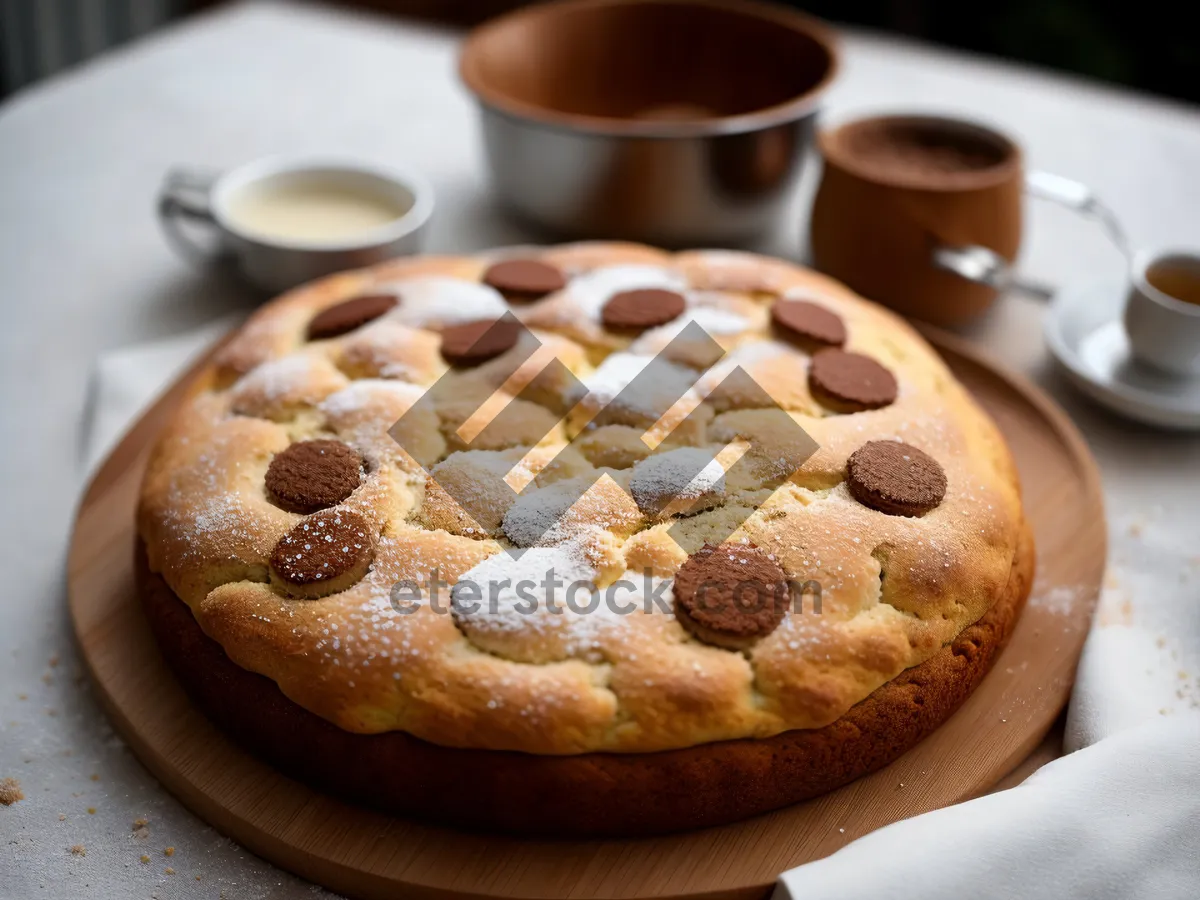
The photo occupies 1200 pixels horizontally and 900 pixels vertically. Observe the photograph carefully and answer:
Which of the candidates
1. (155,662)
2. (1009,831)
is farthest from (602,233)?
(1009,831)

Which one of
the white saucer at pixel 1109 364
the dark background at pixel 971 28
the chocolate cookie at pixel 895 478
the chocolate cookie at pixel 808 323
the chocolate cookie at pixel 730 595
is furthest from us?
the dark background at pixel 971 28

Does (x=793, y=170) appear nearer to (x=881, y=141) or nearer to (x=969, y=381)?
(x=881, y=141)

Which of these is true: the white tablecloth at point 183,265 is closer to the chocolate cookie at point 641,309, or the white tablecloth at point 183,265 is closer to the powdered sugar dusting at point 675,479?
the powdered sugar dusting at point 675,479

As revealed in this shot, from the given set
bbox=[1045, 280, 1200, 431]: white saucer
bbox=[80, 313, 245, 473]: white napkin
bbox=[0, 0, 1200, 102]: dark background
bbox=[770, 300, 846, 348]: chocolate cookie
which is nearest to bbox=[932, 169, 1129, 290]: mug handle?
bbox=[1045, 280, 1200, 431]: white saucer

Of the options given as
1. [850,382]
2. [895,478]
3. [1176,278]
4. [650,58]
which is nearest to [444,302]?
[850,382]

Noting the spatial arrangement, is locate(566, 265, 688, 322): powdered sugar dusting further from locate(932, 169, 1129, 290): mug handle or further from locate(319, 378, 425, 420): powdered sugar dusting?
locate(932, 169, 1129, 290): mug handle

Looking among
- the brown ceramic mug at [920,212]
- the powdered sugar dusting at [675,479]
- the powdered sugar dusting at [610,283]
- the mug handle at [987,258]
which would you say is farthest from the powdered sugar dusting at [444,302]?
the mug handle at [987,258]

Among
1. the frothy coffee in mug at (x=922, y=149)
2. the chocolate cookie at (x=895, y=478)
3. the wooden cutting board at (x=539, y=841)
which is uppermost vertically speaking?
the frothy coffee in mug at (x=922, y=149)
